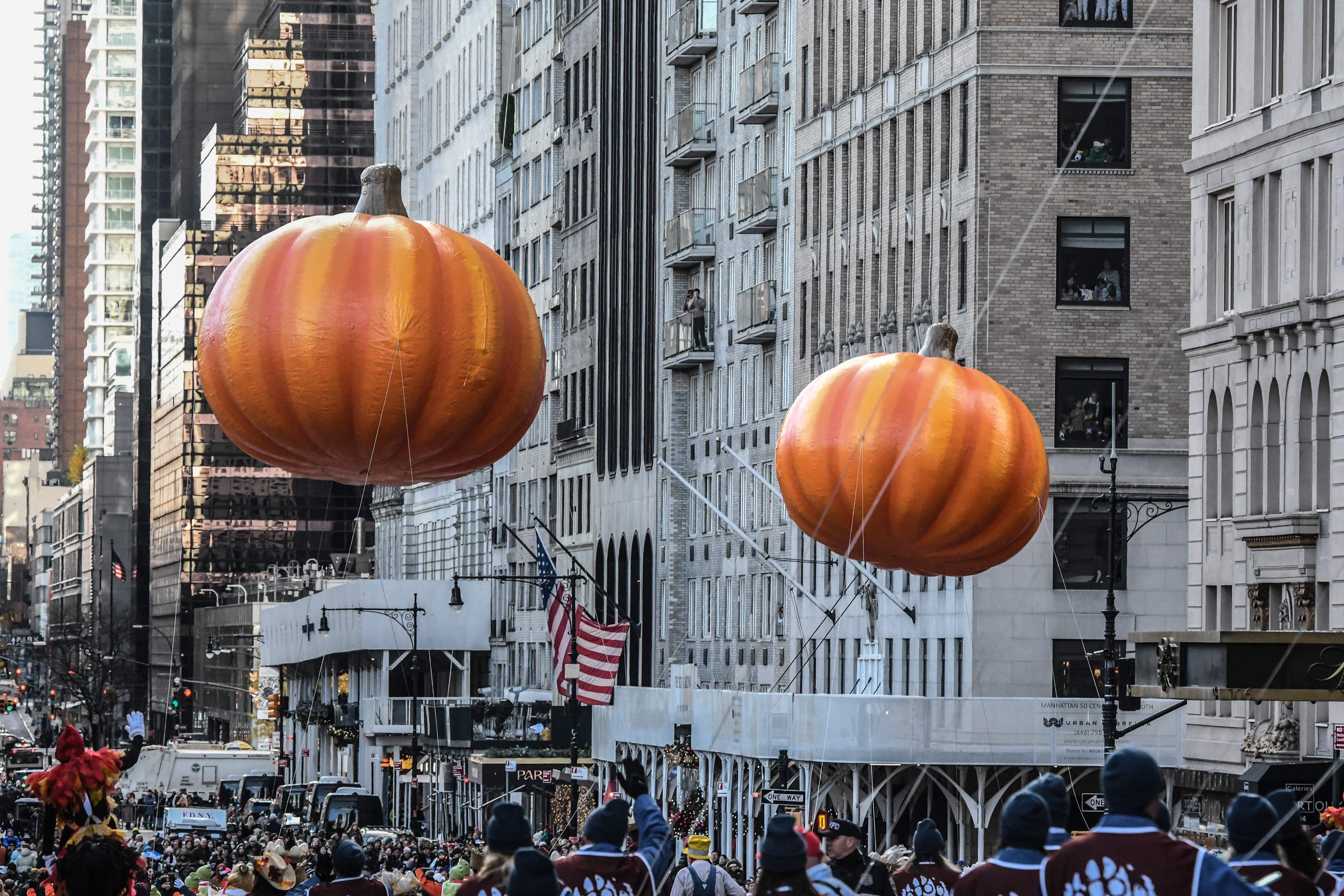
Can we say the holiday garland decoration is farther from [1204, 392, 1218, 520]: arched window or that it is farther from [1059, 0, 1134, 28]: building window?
[1059, 0, 1134, 28]: building window


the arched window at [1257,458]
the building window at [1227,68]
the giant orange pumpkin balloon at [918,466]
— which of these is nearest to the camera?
the giant orange pumpkin balloon at [918,466]

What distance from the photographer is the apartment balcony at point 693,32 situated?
254 feet

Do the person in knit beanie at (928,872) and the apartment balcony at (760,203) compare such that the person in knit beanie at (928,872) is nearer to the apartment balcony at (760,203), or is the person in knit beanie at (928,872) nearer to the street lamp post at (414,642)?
the street lamp post at (414,642)

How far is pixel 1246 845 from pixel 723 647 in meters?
61.7

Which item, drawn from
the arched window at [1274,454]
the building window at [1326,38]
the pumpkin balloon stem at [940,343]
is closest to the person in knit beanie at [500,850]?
the pumpkin balloon stem at [940,343]

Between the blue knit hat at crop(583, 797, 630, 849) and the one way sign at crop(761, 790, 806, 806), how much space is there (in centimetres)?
2603

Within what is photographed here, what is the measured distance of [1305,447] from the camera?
46.0 metres

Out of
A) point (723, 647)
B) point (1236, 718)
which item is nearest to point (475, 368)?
point (1236, 718)

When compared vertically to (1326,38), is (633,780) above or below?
below

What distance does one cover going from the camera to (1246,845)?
13.3 m

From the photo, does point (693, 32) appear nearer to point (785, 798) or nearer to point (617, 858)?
point (785, 798)

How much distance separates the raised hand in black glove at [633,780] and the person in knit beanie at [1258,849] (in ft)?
13.8

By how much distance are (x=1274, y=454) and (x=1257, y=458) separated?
67cm

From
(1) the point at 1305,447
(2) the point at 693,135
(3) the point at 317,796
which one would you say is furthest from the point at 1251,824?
(3) the point at 317,796
